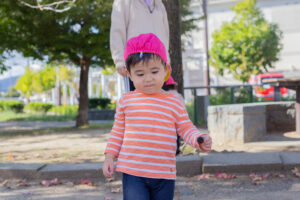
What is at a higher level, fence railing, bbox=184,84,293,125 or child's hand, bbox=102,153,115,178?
fence railing, bbox=184,84,293,125

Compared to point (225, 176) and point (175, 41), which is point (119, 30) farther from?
point (225, 176)

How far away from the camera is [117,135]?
1956 mm

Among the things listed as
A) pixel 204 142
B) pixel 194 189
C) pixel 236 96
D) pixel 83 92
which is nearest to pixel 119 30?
pixel 204 142

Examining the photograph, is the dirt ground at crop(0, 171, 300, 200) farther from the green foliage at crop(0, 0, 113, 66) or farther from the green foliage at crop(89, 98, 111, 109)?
the green foliage at crop(89, 98, 111, 109)

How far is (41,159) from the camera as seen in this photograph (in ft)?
16.8

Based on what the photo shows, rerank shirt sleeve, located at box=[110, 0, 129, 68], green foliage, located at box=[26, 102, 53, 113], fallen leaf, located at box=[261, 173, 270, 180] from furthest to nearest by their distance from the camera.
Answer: green foliage, located at box=[26, 102, 53, 113] < fallen leaf, located at box=[261, 173, 270, 180] < shirt sleeve, located at box=[110, 0, 129, 68]

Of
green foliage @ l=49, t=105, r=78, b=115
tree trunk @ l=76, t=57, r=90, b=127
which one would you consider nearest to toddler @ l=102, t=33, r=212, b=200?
tree trunk @ l=76, t=57, r=90, b=127

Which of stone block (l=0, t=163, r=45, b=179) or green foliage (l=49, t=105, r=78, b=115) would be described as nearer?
stone block (l=0, t=163, r=45, b=179)

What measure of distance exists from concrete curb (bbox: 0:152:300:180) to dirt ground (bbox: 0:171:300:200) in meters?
0.11

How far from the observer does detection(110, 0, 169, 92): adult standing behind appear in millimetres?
2925

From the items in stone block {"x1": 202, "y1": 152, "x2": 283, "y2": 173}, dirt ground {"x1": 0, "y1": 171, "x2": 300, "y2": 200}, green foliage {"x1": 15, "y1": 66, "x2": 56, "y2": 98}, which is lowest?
dirt ground {"x1": 0, "y1": 171, "x2": 300, "y2": 200}

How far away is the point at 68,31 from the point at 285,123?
702 cm

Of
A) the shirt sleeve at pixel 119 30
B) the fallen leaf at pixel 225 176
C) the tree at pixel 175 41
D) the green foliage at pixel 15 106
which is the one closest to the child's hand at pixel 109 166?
the shirt sleeve at pixel 119 30

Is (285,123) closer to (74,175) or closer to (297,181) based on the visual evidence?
(297,181)
